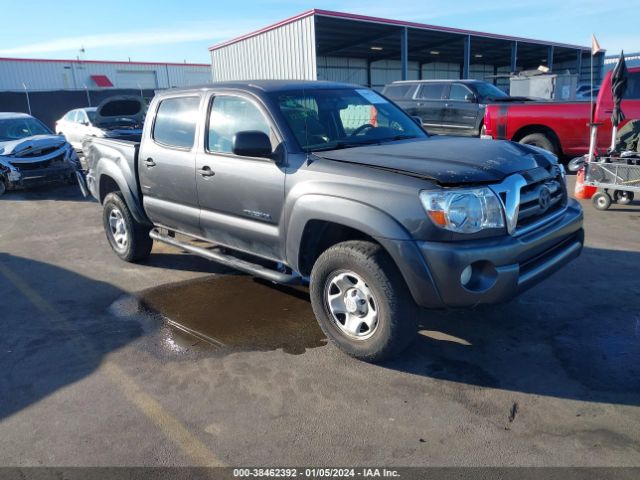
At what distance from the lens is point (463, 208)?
311 centimetres

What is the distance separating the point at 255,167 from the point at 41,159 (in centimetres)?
881

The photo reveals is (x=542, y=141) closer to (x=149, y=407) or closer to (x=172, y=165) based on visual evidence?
(x=172, y=165)

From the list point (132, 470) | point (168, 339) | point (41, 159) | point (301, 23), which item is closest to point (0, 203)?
point (41, 159)

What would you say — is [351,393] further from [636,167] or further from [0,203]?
[0,203]

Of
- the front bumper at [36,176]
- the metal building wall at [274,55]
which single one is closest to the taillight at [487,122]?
the front bumper at [36,176]

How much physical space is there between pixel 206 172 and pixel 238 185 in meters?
0.46

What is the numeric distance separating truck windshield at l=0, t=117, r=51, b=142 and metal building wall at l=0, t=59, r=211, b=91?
64.4 feet


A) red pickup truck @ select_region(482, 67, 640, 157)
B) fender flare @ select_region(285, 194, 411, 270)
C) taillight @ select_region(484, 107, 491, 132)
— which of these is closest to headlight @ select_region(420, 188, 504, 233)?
fender flare @ select_region(285, 194, 411, 270)

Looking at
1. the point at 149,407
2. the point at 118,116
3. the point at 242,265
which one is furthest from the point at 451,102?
the point at 149,407

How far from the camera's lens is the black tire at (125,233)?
581cm

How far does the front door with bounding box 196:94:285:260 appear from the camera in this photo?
3.96 meters

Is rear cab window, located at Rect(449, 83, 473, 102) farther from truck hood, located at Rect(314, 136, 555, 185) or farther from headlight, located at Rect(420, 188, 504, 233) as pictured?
headlight, located at Rect(420, 188, 504, 233)

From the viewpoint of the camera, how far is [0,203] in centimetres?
1046

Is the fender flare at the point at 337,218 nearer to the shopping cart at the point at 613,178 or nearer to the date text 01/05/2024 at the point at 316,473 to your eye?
the date text 01/05/2024 at the point at 316,473
